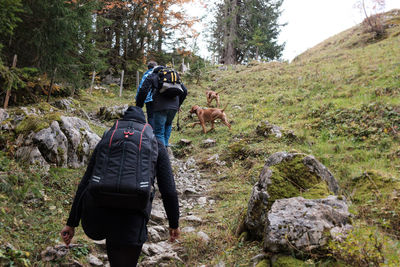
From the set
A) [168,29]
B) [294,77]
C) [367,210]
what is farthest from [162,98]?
[168,29]

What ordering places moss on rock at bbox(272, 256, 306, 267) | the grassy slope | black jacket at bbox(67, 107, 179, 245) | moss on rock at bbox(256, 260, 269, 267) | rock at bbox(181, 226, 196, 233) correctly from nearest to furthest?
1. black jacket at bbox(67, 107, 179, 245)
2. moss on rock at bbox(272, 256, 306, 267)
3. moss on rock at bbox(256, 260, 269, 267)
4. the grassy slope
5. rock at bbox(181, 226, 196, 233)

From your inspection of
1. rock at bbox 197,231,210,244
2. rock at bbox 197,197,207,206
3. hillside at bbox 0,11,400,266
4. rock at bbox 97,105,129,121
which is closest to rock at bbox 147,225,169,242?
hillside at bbox 0,11,400,266

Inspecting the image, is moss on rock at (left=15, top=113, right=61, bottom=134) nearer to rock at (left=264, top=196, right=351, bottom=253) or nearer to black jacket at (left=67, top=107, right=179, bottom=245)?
black jacket at (left=67, top=107, right=179, bottom=245)

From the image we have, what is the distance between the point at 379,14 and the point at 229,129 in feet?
57.0

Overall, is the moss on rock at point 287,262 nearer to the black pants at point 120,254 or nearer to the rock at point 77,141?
the black pants at point 120,254

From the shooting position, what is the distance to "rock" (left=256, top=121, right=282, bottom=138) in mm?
7680

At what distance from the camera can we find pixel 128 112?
2.03 metres

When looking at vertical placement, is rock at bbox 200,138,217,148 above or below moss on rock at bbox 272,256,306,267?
above

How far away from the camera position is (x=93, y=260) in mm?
3021

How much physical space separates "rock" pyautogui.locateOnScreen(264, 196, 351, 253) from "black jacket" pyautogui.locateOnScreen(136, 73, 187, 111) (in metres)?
3.46

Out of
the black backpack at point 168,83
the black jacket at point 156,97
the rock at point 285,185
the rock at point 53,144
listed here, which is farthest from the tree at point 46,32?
the rock at point 285,185

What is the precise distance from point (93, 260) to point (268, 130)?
6.17 meters

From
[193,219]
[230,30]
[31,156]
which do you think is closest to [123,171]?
[193,219]

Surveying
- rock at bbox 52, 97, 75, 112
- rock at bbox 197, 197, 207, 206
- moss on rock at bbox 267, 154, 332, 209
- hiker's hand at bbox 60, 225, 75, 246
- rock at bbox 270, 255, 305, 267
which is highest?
rock at bbox 52, 97, 75, 112
